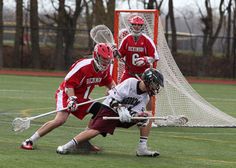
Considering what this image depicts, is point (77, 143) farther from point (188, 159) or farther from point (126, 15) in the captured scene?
point (126, 15)

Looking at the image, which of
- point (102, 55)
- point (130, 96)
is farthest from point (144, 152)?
point (102, 55)

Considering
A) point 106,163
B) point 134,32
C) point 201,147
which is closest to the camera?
point 106,163

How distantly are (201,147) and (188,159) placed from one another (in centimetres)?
129

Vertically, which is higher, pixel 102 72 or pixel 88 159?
pixel 102 72

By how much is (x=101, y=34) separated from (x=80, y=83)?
3.01 metres

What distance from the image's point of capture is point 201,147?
938 centimetres

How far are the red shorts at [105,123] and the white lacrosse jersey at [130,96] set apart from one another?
11cm

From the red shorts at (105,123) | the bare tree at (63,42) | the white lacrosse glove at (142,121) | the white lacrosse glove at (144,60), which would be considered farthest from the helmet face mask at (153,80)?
the bare tree at (63,42)

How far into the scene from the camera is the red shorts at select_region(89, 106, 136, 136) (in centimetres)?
802

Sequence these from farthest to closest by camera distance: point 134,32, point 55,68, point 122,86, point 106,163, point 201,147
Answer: point 55,68
point 134,32
point 201,147
point 122,86
point 106,163

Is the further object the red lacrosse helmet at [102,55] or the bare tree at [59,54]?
the bare tree at [59,54]

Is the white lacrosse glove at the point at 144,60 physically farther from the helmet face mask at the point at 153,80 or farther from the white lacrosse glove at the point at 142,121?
the helmet face mask at the point at 153,80

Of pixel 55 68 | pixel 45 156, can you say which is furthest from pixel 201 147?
pixel 55 68

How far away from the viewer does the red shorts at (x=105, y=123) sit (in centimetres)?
802
